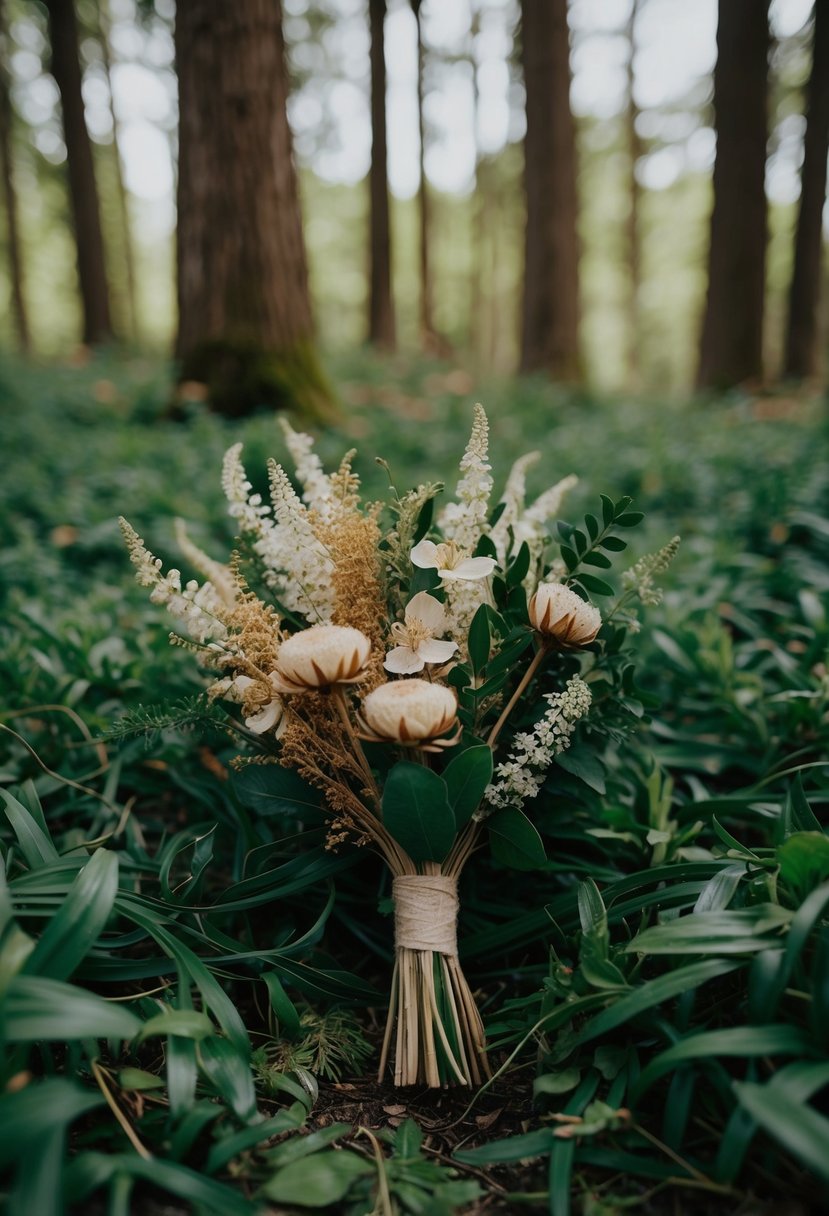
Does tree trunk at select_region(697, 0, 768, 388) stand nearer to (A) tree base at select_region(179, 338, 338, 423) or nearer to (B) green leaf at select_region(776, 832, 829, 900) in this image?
(A) tree base at select_region(179, 338, 338, 423)

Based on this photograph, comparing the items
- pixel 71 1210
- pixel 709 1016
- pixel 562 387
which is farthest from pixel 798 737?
pixel 562 387

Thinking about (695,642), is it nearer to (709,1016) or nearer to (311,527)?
(709,1016)

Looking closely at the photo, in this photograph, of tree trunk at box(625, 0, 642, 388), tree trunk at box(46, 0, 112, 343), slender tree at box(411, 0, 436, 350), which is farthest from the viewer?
tree trunk at box(625, 0, 642, 388)

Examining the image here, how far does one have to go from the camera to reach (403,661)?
1.29 meters

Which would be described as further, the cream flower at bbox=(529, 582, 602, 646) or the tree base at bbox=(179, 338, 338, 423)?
the tree base at bbox=(179, 338, 338, 423)

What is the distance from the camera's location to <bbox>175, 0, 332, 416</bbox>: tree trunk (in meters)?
4.65

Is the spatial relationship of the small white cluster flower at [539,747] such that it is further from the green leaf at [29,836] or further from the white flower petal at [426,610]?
the green leaf at [29,836]

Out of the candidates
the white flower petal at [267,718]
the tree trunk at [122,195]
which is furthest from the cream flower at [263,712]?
the tree trunk at [122,195]

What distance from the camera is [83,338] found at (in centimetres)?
1126

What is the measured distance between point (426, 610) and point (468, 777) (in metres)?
0.29

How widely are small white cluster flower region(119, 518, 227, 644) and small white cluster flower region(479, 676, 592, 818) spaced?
56cm

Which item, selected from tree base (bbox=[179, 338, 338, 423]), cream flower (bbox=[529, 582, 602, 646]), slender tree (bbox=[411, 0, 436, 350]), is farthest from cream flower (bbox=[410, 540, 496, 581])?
slender tree (bbox=[411, 0, 436, 350])

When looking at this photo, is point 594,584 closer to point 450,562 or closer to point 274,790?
point 450,562

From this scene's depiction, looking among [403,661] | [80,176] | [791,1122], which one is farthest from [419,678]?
[80,176]
